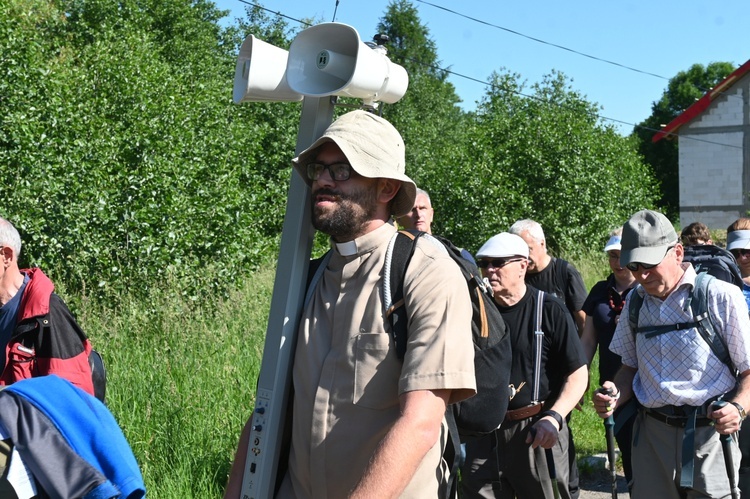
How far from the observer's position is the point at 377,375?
7.88ft

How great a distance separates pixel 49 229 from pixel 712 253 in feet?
22.8

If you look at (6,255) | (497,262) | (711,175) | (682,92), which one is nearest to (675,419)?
(497,262)

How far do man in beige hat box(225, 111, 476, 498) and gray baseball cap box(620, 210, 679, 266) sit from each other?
5.76 feet

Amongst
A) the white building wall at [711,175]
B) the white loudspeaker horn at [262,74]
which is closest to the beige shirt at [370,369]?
the white loudspeaker horn at [262,74]

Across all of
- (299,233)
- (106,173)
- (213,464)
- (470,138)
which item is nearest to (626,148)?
(470,138)

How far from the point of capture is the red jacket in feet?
12.6

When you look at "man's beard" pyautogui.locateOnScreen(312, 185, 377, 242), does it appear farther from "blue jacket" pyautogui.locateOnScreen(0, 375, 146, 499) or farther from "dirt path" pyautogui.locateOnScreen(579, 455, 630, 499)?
"dirt path" pyautogui.locateOnScreen(579, 455, 630, 499)

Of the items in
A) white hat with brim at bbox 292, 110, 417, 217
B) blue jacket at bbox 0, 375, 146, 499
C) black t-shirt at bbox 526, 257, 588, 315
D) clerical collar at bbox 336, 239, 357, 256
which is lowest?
blue jacket at bbox 0, 375, 146, 499

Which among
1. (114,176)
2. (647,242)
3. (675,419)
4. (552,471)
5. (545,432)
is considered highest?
(114,176)

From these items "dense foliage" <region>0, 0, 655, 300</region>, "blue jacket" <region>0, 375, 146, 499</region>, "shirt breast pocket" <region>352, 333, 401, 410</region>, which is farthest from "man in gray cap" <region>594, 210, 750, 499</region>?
"dense foliage" <region>0, 0, 655, 300</region>

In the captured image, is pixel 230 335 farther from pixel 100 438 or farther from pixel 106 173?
pixel 100 438

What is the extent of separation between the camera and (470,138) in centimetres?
2417

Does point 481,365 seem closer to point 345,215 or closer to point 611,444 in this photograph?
point 345,215

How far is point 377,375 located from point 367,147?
0.66 m
